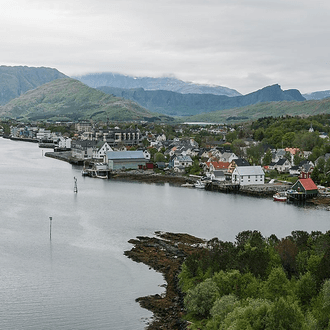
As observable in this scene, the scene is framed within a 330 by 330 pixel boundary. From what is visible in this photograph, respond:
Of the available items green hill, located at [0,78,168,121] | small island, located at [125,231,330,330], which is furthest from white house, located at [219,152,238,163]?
green hill, located at [0,78,168,121]

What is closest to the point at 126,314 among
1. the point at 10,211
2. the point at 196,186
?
the point at 10,211

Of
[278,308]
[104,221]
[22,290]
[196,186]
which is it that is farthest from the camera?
[196,186]

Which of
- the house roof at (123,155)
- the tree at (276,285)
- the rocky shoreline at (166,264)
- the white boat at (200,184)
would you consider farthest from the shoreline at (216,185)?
→ the tree at (276,285)

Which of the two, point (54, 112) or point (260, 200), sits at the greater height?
point (54, 112)

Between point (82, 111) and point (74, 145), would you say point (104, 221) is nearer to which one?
point (74, 145)

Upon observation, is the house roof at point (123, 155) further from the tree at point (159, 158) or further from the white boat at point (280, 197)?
the white boat at point (280, 197)

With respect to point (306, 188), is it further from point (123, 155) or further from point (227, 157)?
point (123, 155)

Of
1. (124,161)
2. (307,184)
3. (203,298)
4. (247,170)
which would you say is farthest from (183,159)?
(203,298)
